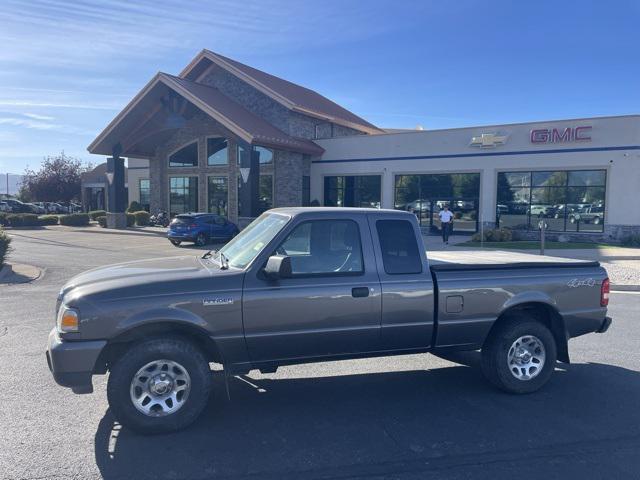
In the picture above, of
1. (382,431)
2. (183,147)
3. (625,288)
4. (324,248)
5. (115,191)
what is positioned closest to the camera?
(382,431)

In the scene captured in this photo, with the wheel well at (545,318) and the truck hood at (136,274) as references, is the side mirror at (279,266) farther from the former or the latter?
the wheel well at (545,318)

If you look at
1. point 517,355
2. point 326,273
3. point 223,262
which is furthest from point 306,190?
point 326,273

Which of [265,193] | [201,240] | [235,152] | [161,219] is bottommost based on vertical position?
[201,240]

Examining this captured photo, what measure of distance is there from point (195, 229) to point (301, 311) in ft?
58.2

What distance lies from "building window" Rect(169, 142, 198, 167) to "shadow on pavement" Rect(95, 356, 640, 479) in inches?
1144

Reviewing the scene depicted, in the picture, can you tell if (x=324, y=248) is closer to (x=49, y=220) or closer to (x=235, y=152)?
(x=235, y=152)

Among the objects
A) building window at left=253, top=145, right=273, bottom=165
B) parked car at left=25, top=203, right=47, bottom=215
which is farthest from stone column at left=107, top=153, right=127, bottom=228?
parked car at left=25, top=203, right=47, bottom=215

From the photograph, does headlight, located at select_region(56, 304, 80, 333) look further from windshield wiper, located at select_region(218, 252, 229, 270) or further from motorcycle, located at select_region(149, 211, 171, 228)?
motorcycle, located at select_region(149, 211, 171, 228)

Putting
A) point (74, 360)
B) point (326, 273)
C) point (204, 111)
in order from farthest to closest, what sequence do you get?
point (204, 111)
point (326, 273)
point (74, 360)

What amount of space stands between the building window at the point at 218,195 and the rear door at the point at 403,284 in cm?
2725

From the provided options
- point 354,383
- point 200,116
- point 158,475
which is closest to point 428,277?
Answer: point 354,383

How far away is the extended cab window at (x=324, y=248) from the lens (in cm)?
466

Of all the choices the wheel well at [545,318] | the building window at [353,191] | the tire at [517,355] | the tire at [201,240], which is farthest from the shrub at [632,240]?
the tire at [517,355]

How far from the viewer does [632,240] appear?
2192 centimetres
